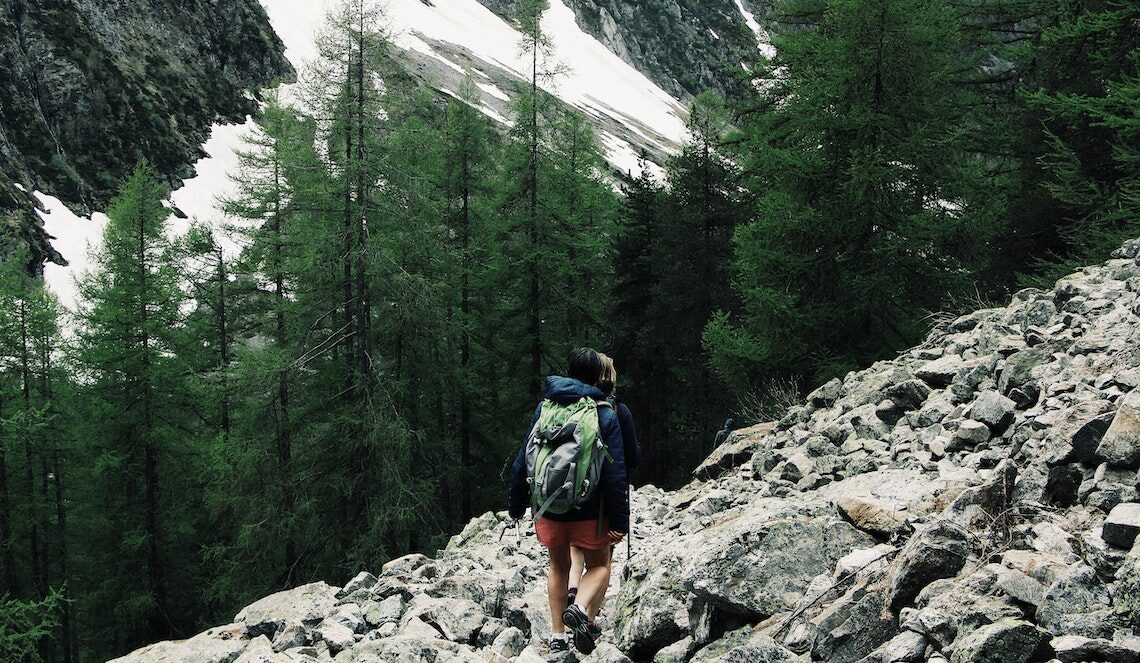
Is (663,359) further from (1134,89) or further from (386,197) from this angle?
(1134,89)

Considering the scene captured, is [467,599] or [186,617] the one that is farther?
[186,617]

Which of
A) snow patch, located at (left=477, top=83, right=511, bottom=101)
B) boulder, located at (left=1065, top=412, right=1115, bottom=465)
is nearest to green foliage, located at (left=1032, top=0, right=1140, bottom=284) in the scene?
boulder, located at (left=1065, top=412, right=1115, bottom=465)

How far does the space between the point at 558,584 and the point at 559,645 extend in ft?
1.19

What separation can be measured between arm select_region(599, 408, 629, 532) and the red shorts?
104 mm

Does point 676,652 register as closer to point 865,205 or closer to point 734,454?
point 734,454

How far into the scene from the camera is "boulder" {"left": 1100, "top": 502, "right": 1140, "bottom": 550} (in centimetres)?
262

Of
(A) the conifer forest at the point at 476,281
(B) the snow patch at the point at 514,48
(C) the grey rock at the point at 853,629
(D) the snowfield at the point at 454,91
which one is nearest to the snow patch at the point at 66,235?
(D) the snowfield at the point at 454,91

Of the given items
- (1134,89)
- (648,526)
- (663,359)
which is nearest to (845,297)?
(1134,89)

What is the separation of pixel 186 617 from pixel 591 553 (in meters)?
21.9

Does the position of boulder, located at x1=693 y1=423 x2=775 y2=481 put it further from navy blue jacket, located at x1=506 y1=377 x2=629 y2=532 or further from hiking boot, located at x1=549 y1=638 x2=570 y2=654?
hiking boot, located at x1=549 y1=638 x2=570 y2=654

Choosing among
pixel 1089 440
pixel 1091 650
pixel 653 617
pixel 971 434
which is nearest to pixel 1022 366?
pixel 971 434

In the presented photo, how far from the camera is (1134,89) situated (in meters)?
9.14

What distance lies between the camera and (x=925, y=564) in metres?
3.01

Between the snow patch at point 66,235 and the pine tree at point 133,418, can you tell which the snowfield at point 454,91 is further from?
the pine tree at point 133,418
